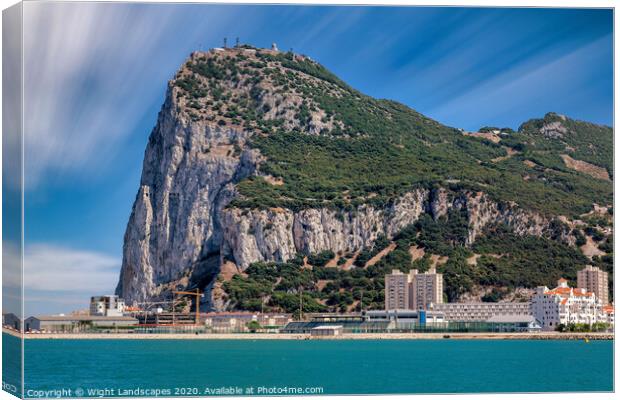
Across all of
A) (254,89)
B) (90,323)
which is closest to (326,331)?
(90,323)

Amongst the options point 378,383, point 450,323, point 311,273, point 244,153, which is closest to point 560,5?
point 378,383

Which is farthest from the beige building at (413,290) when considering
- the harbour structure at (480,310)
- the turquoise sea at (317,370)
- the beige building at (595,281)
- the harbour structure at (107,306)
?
the turquoise sea at (317,370)

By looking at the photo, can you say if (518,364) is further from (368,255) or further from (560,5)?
(368,255)

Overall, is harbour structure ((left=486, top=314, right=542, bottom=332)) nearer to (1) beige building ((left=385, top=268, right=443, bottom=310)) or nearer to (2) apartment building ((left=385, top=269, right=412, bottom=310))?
(1) beige building ((left=385, top=268, right=443, bottom=310))

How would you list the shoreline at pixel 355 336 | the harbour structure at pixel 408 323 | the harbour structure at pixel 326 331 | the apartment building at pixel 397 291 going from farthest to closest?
the apartment building at pixel 397 291 → the harbour structure at pixel 408 323 → the harbour structure at pixel 326 331 → the shoreline at pixel 355 336

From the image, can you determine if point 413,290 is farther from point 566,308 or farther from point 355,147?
point 355,147

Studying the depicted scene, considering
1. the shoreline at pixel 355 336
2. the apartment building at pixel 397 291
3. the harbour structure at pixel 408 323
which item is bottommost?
the shoreline at pixel 355 336

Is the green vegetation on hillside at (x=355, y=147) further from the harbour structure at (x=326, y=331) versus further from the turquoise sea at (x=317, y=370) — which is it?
the turquoise sea at (x=317, y=370)
